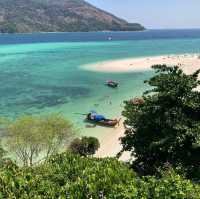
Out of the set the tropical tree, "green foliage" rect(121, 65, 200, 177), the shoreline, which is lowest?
the shoreline

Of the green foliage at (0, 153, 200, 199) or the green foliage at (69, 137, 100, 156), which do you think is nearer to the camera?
the green foliage at (0, 153, 200, 199)

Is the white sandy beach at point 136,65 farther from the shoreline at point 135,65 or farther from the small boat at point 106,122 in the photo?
the small boat at point 106,122

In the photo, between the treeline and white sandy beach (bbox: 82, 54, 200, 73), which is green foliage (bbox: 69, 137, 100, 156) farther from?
white sandy beach (bbox: 82, 54, 200, 73)

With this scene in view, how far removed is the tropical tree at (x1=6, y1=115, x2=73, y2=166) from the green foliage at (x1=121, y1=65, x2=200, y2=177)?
8.44 metres

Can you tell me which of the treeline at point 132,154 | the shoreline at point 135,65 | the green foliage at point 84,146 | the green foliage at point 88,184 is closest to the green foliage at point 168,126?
the treeline at point 132,154

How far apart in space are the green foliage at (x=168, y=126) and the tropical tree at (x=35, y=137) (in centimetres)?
844

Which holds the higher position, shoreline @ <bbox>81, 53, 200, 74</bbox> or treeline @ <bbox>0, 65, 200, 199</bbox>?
treeline @ <bbox>0, 65, 200, 199</bbox>

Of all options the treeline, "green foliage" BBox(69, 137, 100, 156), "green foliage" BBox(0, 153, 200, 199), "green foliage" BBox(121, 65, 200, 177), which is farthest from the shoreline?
"green foliage" BBox(0, 153, 200, 199)

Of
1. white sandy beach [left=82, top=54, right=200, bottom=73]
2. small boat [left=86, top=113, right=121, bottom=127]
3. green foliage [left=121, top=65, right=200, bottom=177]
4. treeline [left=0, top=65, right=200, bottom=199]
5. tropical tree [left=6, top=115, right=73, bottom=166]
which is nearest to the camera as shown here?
treeline [left=0, top=65, right=200, bottom=199]

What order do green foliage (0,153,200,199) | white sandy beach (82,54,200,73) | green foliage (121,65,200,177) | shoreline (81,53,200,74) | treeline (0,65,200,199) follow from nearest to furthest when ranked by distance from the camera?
green foliage (0,153,200,199)
treeline (0,65,200,199)
green foliage (121,65,200,177)
shoreline (81,53,200,74)
white sandy beach (82,54,200,73)

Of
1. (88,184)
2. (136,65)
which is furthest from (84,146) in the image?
(136,65)

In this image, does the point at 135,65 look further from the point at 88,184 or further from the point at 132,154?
the point at 88,184

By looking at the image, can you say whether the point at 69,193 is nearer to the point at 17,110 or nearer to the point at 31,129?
the point at 31,129

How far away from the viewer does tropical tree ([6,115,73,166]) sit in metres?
Answer: 32.8
